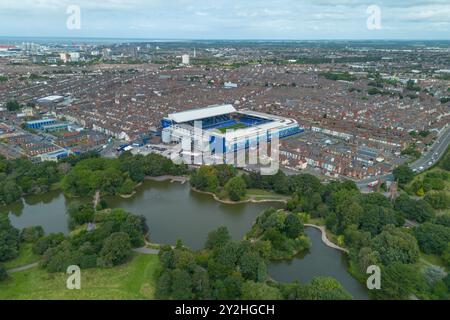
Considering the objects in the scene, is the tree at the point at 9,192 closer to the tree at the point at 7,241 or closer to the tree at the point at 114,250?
the tree at the point at 7,241

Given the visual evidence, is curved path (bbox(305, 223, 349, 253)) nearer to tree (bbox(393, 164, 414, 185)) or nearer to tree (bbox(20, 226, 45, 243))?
tree (bbox(393, 164, 414, 185))

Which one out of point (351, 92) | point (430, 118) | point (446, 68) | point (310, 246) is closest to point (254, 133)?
point (310, 246)

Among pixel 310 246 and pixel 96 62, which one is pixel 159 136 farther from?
pixel 96 62

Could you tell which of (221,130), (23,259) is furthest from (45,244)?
(221,130)

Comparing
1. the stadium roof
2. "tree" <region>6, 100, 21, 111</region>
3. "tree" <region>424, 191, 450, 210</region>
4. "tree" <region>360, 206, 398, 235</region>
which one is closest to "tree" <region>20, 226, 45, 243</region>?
"tree" <region>360, 206, 398, 235</region>

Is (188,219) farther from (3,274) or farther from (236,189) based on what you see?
(3,274)
